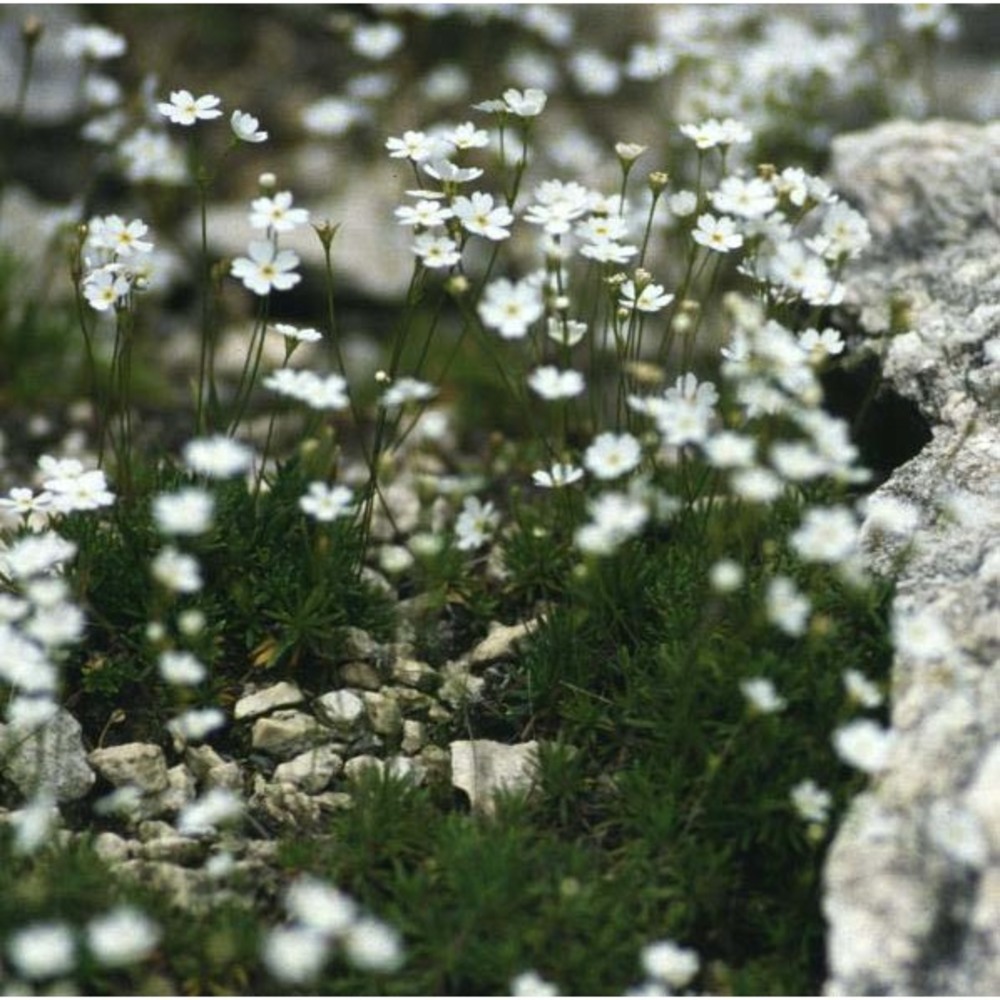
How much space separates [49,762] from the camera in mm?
4855

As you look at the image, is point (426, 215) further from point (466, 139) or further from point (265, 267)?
point (265, 267)

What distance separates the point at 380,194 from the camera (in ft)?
31.8

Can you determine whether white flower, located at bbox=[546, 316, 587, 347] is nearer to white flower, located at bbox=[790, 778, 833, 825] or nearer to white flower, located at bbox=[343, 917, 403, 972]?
white flower, located at bbox=[790, 778, 833, 825]

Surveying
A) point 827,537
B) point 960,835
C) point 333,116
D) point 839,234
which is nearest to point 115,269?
point 839,234

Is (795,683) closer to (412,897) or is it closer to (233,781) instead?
(412,897)

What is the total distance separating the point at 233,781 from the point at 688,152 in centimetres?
549

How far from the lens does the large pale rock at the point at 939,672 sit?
3871 millimetres

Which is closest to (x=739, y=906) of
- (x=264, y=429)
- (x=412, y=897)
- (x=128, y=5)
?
(x=412, y=897)

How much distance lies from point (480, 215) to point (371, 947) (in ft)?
8.45

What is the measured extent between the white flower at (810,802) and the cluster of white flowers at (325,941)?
1.21m

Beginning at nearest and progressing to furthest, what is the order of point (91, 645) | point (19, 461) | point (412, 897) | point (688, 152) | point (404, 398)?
1. point (412, 897)
2. point (404, 398)
3. point (91, 645)
4. point (19, 461)
5. point (688, 152)

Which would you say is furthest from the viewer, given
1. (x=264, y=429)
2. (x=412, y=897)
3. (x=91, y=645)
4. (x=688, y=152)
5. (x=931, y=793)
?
(x=688, y=152)

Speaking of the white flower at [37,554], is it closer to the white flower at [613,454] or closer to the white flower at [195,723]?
the white flower at [195,723]

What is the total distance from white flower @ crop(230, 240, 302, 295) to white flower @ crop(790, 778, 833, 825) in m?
2.38
